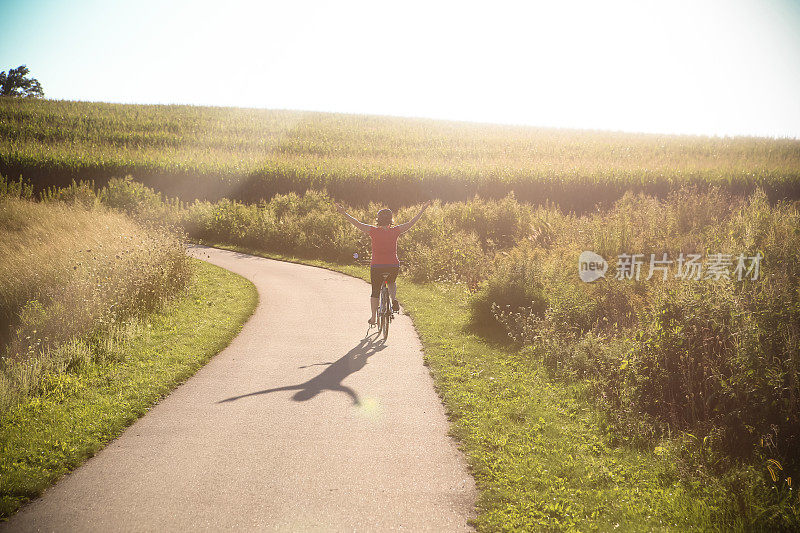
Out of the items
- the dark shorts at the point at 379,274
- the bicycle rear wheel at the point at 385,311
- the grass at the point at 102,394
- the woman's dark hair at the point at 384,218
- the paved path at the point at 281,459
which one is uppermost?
the woman's dark hair at the point at 384,218

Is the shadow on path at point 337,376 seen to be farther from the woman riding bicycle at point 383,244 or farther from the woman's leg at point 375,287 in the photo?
the woman riding bicycle at point 383,244

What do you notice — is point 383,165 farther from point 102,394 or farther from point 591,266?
point 102,394

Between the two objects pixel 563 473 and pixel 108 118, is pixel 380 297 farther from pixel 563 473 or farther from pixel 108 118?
pixel 108 118

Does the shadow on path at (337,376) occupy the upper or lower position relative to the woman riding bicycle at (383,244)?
lower

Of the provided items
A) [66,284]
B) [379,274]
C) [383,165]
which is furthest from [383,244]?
[383,165]

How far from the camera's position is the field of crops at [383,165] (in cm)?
3148

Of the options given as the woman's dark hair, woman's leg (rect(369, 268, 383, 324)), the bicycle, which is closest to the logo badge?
the bicycle

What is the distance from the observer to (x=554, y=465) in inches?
221

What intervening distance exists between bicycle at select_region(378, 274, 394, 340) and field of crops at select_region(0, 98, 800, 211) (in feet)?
66.8

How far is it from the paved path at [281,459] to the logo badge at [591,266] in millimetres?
4871

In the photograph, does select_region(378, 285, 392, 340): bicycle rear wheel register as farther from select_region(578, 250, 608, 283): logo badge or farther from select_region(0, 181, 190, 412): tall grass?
select_region(0, 181, 190, 412): tall grass

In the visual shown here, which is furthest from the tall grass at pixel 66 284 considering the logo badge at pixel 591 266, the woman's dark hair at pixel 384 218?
the logo badge at pixel 591 266

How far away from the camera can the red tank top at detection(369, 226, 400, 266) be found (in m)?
9.65

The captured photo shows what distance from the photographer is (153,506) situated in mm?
4660
